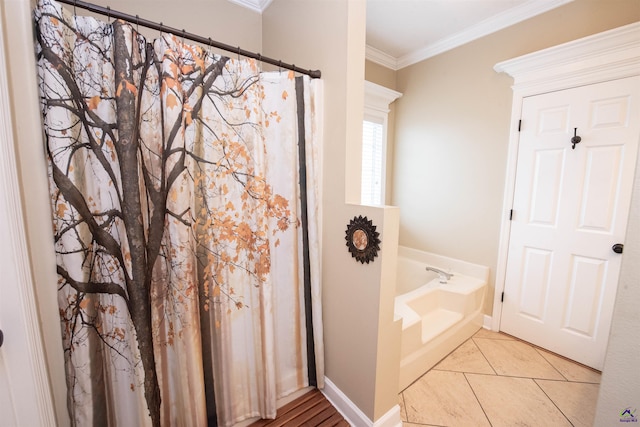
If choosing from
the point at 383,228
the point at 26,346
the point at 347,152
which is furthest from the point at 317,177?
the point at 26,346

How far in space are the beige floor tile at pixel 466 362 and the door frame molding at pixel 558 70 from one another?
1.58 ft

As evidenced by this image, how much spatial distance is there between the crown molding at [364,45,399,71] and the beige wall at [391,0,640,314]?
187mm

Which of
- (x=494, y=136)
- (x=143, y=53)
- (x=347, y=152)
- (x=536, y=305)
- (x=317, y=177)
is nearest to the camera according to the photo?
(x=143, y=53)

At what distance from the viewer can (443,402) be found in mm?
1469

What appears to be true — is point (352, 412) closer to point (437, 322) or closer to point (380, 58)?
point (437, 322)

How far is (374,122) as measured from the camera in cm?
269

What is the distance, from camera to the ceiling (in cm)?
188

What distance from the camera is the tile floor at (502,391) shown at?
136 cm

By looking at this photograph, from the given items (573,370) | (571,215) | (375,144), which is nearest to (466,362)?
(573,370)

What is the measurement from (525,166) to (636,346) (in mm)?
1722

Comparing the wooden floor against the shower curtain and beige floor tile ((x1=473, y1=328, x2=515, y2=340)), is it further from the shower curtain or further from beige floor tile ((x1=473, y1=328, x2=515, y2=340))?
beige floor tile ((x1=473, y1=328, x2=515, y2=340))

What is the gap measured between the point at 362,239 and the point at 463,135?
1890 millimetres

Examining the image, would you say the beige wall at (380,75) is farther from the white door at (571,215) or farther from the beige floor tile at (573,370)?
the beige floor tile at (573,370)

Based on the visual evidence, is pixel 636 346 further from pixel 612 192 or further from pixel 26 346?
pixel 26 346
